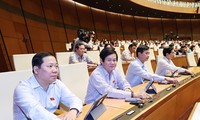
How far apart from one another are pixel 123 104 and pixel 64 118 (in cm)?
55

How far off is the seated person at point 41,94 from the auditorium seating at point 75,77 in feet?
1.46

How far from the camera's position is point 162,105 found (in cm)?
176

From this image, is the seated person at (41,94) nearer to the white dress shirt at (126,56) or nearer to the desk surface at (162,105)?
the desk surface at (162,105)

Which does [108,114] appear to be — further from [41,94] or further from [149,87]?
[149,87]

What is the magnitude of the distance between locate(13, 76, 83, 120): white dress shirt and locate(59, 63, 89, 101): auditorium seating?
1.45 ft

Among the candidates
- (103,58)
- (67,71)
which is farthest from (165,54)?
(67,71)

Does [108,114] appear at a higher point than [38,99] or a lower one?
lower

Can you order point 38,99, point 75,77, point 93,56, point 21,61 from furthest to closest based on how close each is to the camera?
point 93,56, point 21,61, point 75,77, point 38,99

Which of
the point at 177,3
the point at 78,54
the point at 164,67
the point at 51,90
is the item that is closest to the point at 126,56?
the point at 78,54

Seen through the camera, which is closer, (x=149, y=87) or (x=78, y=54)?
(x=149, y=87)

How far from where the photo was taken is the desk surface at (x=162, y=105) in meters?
1.42

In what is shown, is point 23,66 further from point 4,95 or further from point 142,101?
point 142,101

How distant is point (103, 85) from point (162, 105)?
1.86 ft

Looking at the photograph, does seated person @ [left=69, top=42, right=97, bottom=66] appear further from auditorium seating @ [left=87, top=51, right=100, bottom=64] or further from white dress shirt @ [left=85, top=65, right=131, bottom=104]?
white dress shirt @ [left=85, top=65, right=131, bottom=104]
